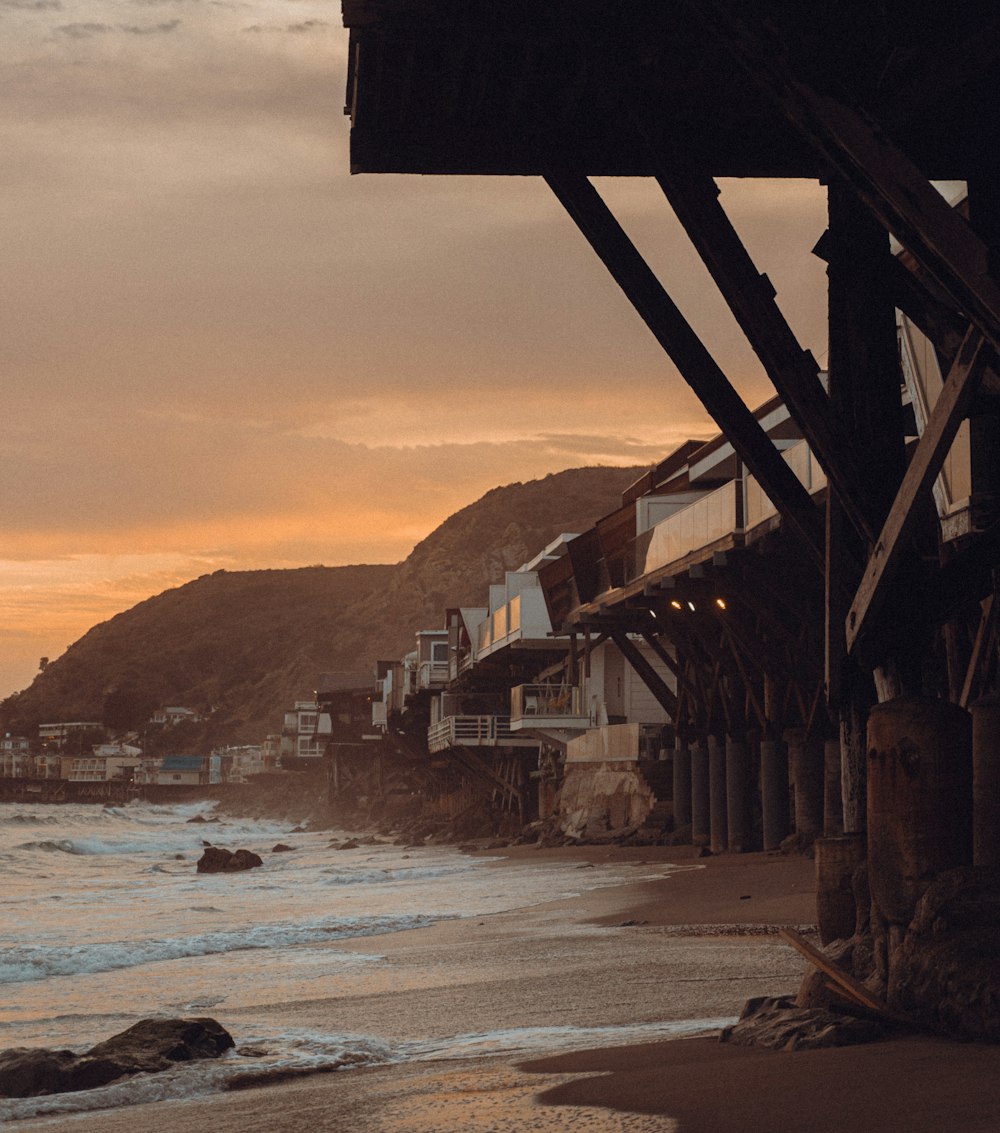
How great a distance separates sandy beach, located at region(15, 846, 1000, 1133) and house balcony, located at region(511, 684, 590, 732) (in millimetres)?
27456

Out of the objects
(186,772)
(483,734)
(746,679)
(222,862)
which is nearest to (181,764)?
(186,772)

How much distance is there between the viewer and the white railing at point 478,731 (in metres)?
51.2

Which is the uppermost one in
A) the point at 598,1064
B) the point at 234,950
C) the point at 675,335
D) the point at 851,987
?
the point at 675,335

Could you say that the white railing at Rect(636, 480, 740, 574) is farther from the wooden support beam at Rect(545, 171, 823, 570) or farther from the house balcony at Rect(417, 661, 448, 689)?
the house balcony at Rect(417, 661, 448, 689)

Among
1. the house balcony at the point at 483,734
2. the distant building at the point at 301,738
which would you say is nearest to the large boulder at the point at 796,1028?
the house balcony at the point at 483,734

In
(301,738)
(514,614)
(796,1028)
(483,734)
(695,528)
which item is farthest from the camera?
(301,738)

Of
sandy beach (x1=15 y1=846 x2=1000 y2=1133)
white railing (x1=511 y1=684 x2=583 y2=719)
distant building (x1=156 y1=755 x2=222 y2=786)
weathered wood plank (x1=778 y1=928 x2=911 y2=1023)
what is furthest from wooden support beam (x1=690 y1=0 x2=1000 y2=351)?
distant building (x1=156 y1=755 x2=222 y2=786)

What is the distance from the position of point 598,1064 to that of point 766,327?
328 cm

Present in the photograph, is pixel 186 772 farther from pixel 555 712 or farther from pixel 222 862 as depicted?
pixel 222 862

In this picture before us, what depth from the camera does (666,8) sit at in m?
5.40

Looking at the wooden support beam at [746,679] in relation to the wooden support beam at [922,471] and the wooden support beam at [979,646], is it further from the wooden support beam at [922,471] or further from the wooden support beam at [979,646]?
the wooden support beam at [922,471]

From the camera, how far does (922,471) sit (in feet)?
17.0

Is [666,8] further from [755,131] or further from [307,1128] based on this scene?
[307,1128]

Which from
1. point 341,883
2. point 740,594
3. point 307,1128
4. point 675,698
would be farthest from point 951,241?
point 675,698
